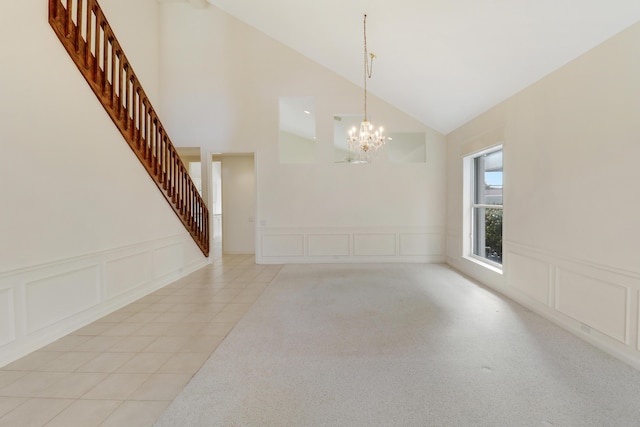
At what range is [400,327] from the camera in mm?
2941

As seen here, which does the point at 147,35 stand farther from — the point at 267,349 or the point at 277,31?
the point at 267,349

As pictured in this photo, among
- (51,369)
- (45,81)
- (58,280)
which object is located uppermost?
(45,81)

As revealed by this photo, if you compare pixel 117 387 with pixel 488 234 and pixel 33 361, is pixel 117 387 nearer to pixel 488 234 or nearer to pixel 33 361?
pixel 33 361

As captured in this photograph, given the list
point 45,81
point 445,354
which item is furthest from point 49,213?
point 445,354

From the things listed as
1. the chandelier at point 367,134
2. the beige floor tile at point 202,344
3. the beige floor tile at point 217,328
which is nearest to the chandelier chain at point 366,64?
the chandelier at point 367,134

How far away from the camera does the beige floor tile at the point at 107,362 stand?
7.31 ft

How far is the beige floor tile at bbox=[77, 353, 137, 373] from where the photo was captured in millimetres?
2229

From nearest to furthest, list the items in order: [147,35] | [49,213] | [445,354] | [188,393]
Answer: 1. [188,393]
2. [445,354]
3. [49,213]
4. [147,35]

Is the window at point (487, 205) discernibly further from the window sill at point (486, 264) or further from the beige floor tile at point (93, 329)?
the beige floor tile at point (93, 329)

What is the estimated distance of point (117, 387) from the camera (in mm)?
1998

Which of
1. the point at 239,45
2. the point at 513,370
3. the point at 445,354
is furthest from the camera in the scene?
the point at 239,45

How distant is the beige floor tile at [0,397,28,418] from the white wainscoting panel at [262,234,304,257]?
173 inches

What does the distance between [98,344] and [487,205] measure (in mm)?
5434

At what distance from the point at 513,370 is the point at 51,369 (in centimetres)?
357
